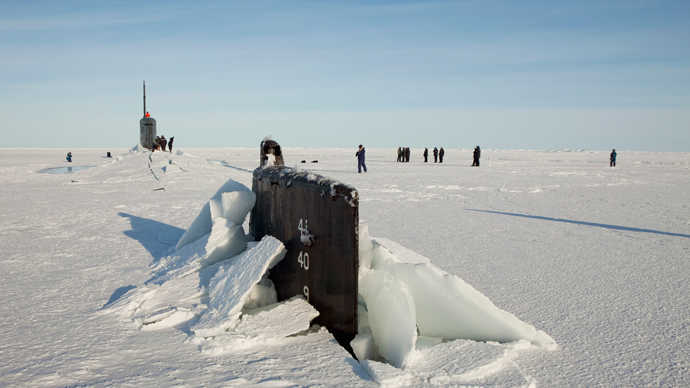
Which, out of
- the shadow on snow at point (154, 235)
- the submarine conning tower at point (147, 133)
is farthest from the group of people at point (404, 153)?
the shadow on snow at point (154, 235)

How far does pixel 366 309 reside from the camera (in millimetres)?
3217

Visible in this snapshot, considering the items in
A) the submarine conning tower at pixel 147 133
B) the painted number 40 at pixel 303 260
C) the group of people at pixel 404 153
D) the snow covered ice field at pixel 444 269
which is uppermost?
the submarine conning tower at pixel 147 133

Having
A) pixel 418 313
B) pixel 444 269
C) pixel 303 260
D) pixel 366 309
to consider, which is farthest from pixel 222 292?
pixel 444 269

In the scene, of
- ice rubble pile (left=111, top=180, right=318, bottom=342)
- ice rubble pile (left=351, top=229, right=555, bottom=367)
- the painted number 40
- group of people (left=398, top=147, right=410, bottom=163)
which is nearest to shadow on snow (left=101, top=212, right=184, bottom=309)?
ice rubble pile (left=111, top=180, right=318, bottom=342)

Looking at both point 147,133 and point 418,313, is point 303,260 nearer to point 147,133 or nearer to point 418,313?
point 418,313

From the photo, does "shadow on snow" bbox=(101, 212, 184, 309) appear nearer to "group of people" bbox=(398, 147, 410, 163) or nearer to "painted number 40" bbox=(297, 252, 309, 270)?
"painted number 40" bbox=(297, 252, 309, 270)

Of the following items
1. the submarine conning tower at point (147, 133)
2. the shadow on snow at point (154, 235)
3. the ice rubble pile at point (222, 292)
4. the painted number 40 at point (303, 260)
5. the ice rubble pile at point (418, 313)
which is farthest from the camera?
the submarine conning tower at point (147, 133)

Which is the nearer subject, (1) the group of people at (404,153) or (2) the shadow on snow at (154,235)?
(2) the shadow on snow at (154,235)

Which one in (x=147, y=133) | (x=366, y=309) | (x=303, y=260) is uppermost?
(x=147, y=133)

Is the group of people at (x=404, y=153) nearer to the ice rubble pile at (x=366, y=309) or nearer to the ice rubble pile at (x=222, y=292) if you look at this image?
the ice rubble pile at (x=222, y=292)

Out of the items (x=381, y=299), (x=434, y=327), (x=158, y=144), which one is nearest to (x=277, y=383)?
(x=381, y=299)

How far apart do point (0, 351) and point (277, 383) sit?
1.65 meters

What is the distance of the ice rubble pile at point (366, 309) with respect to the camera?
290cm

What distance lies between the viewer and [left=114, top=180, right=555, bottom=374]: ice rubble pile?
290 cm
